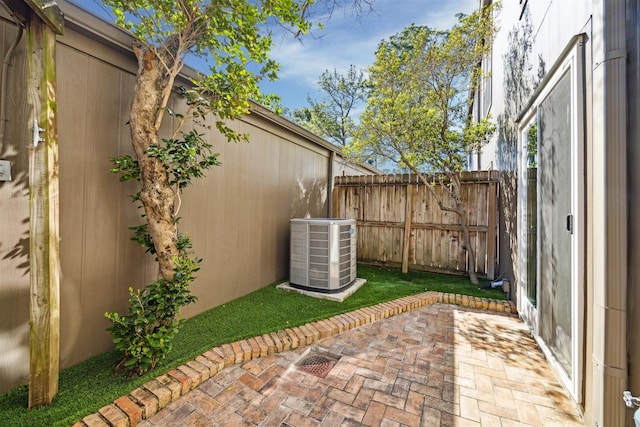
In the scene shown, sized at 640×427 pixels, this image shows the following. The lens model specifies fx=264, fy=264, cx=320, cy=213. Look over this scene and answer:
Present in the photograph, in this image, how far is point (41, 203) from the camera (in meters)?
1.52

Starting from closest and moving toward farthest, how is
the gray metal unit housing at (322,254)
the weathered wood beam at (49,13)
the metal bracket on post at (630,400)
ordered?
the metal bracket on post at (630,400) < the weathered wood beam at (49,13) < the gray metal unit housing at (322,254)

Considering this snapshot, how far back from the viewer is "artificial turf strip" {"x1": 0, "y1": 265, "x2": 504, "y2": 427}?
1.53 metres

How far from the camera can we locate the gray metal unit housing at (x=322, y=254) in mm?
3660

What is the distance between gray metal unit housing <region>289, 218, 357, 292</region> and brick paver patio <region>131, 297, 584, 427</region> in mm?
982

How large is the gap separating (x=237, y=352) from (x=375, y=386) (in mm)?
1141

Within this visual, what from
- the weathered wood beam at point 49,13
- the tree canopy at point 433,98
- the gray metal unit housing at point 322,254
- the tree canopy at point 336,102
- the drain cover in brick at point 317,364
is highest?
the tree canopy at point 336,102

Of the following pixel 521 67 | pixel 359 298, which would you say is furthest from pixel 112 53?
pixel 521 67

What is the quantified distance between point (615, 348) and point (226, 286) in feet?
11.1

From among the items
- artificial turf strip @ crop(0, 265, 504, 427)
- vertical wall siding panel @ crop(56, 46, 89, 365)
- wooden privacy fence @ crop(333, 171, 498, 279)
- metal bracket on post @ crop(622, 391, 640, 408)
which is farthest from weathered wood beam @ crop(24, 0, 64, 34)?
wooden privacy fence @ crop(333, 171, 498, 279)

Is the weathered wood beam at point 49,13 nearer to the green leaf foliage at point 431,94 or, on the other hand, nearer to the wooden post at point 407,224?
the green leaf foliage at point 431,94

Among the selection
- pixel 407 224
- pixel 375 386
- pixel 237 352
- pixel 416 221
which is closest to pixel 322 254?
pixel 237 352

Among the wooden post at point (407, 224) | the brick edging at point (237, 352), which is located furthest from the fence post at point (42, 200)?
the wooden post at point (407, 224)

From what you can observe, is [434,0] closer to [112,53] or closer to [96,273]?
[112,53]

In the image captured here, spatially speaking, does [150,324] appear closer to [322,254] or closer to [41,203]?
[41,203]
